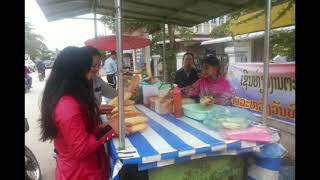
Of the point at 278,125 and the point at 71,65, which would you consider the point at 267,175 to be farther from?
the point at 278,125

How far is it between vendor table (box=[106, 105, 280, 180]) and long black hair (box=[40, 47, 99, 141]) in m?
0.33

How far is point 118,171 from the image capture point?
1686mm

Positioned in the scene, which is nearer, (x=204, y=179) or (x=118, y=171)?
(x=118, y=171)

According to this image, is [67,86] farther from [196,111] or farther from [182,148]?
[196,111]

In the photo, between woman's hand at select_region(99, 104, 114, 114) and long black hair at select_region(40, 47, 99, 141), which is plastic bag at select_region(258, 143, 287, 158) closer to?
long black hair at select_region(40, 47, 99, 141)

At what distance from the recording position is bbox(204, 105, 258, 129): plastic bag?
7.10 feet

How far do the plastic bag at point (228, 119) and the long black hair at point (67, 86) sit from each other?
0.92 metres

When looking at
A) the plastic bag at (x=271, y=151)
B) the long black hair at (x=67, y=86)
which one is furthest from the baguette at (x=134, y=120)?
the plastic bag at (x=271, y=151)

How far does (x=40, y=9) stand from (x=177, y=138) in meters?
3.72

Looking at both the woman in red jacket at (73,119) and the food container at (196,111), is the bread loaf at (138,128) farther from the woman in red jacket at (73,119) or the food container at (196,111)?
the food container at (196,111)

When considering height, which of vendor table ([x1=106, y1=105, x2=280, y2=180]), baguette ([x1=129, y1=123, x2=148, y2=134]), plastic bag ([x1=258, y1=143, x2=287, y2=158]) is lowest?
plastic bag ([x1=258, y1=143, x2=287, y2=158])

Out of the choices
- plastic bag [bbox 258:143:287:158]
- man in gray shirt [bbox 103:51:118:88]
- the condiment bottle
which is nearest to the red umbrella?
the condiment bottle
